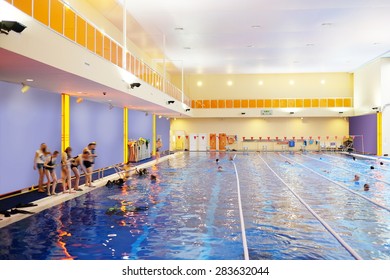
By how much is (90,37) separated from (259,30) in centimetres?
1149

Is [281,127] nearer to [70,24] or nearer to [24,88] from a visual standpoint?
[24,88]

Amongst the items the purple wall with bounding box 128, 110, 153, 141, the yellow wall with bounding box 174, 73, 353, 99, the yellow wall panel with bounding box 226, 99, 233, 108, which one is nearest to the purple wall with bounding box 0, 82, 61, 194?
the purple wall with bounding box 128, 110, 153, 141

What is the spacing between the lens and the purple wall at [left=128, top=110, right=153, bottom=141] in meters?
25.1

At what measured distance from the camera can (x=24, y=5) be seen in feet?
28.0

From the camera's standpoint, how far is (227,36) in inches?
906

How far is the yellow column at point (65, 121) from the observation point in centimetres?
1497

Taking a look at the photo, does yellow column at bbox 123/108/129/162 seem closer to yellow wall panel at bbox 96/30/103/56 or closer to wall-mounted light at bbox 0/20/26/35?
yellow wall panel at bbox 96/30/103/56

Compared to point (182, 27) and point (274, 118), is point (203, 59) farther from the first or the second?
point (274, 118)

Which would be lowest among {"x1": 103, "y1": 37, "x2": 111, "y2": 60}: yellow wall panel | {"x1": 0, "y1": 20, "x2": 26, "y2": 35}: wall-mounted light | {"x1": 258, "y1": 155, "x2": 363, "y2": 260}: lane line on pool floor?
{"x1": 258, "y1": 155, "x2": 363, "y2": 260}: lane line on pool floor

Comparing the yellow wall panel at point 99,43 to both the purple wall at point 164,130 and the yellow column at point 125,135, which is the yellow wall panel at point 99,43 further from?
the purple wall at point 164,130

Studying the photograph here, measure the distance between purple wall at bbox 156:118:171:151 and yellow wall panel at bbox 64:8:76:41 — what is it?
887 inches

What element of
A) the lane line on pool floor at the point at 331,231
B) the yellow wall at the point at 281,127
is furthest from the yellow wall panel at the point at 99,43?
the yellow wall at the point at 281,127

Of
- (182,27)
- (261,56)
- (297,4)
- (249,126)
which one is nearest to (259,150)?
(249,126)

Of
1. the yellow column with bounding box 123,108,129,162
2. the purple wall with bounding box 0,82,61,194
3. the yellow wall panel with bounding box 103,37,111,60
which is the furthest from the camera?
the yellow column with bounding box 123,108,129,162
